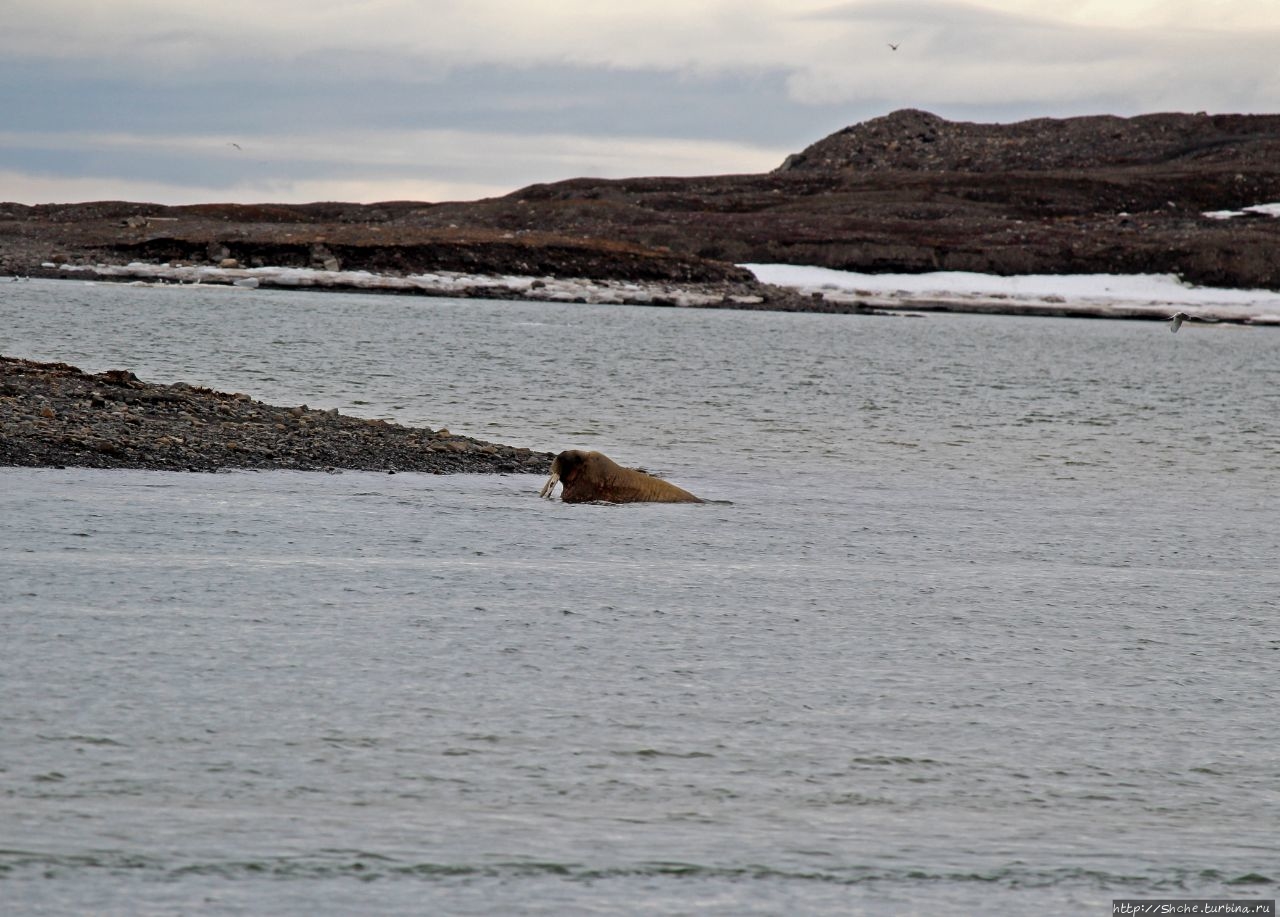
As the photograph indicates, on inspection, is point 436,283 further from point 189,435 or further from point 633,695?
point 633,695

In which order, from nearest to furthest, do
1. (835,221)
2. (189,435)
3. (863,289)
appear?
(189,435) → (863,289) → (835,221)

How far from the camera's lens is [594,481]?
15.0m

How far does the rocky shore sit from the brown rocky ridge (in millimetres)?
57869

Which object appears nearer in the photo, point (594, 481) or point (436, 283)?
point (594, 481)

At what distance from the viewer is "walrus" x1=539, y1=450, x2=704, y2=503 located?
1491 centimetres

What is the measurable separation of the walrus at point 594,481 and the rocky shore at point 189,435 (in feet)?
6.72

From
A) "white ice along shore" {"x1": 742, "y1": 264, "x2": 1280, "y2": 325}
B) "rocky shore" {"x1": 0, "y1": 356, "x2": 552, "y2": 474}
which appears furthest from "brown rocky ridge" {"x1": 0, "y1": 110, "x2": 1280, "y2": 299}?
"rocky shore" {"x1": 0, "y1": 356, "x2": 552, "y2": 474}

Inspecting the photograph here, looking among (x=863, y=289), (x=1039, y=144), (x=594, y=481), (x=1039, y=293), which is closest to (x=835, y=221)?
(x=863, y=289)

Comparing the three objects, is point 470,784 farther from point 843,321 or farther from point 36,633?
point 843,321

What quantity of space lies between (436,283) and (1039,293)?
3354 cm

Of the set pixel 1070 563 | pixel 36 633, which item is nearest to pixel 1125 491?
pixel 1070 563

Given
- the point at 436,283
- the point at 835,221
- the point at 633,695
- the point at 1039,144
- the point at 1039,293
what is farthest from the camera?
the point at 1039,144

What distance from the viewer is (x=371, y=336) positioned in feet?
148

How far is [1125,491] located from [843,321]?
179 feet
